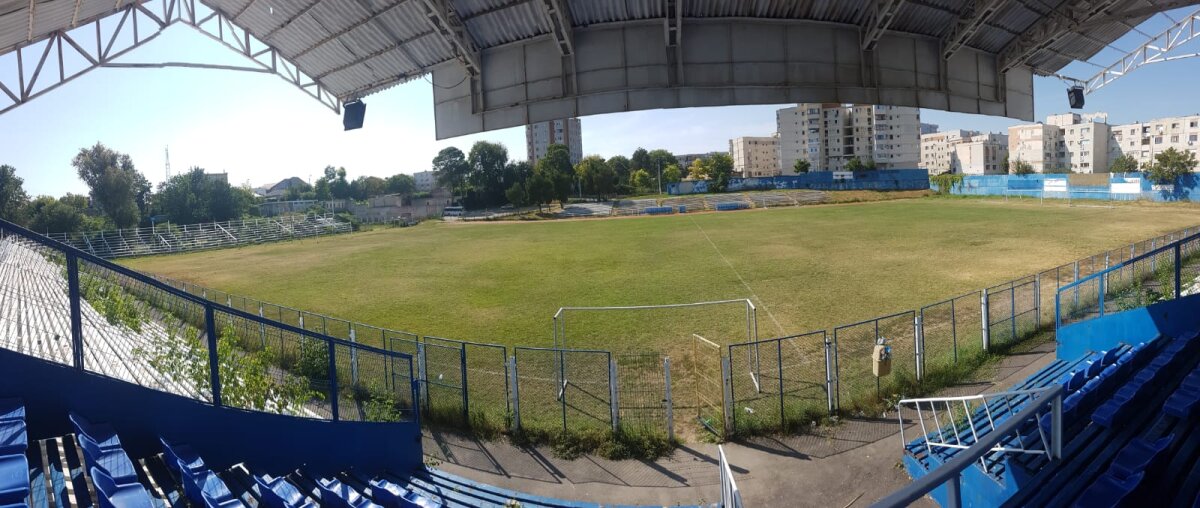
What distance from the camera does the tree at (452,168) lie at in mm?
98938

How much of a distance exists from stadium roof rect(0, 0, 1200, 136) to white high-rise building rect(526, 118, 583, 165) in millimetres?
150289

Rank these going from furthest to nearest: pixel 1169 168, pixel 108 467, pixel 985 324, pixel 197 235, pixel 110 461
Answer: pixel 197 235 < pixel 1169 168 < pixel 985 324 < pixel 110 461 < pixel 108 467

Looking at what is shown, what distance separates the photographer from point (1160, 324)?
9.41 m

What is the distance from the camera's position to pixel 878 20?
9.70m

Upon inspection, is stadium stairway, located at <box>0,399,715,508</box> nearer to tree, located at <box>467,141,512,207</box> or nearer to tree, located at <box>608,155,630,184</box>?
tree, located at <box>467,141,512,207</box>

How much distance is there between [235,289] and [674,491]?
90.9 feet

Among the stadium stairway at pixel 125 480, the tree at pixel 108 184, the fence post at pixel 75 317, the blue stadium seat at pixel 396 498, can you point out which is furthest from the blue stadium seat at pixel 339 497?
the tree at pixel 108 184

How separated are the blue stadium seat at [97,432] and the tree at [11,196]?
67.2m

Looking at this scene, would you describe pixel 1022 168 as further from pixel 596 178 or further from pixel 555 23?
pixel 555 23

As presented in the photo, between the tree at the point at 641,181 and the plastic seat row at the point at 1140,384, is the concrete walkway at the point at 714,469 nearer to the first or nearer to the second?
Answer: the plastic seat row at the point at 1140,384

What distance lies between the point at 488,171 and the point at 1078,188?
73655 millimetres

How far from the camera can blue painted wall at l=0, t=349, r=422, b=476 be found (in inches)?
230

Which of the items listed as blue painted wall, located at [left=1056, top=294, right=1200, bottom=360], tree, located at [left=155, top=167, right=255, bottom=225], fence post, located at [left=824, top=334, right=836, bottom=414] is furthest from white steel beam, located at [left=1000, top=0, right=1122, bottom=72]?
tree, located at [left=155, top=167, right=255, bottom=225]

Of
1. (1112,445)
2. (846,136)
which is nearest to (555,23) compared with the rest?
(1112,445)
